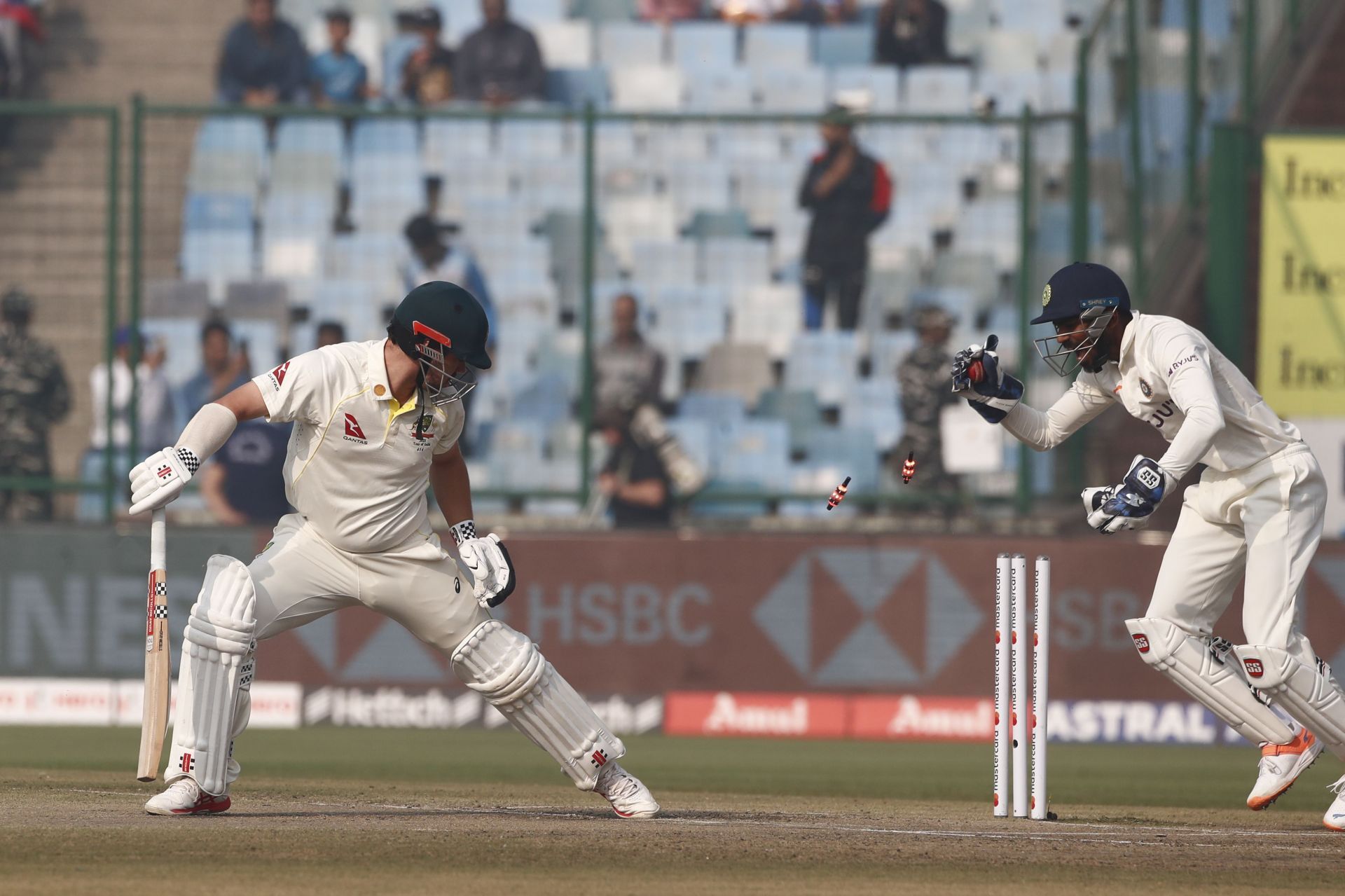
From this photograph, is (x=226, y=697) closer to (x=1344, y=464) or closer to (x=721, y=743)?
(x=721, y=743)

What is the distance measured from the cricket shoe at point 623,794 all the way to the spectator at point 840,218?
23.7ft

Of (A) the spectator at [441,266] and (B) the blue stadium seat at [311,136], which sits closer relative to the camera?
(A) the spectator at [441,266]

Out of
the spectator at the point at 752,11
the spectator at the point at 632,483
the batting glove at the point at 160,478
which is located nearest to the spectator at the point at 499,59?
the spectator at the point at 752,11

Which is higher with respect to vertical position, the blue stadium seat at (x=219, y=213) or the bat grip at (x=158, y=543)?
the blue stadium seat at (x=219, y=213)

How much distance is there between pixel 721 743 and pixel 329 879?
6844 mm

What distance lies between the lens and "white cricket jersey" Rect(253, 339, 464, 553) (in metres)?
6.65

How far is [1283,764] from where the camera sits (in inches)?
312

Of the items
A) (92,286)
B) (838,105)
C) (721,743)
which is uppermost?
(838,105)

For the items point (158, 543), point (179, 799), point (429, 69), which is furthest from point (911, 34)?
point (179, 799)

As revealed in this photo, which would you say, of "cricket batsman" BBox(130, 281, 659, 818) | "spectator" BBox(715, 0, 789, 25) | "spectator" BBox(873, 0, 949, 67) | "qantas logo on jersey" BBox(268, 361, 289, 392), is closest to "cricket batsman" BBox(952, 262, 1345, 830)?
"cricket batsman" BBox(130, 281, 659, 818)

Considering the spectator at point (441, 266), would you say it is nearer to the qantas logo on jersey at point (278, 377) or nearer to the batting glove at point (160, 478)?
the qantas logo on jersey at point (278, 377)

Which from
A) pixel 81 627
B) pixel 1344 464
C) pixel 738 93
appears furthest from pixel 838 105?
pixel 81 627

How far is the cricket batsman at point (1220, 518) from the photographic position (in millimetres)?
7359

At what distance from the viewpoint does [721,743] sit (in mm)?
12297
